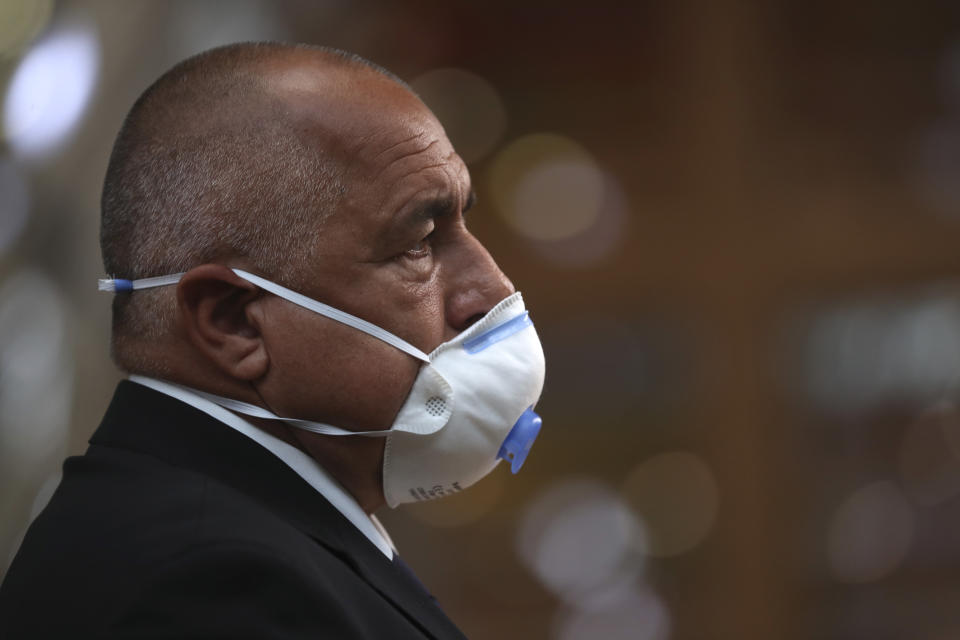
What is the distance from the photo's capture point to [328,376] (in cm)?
129

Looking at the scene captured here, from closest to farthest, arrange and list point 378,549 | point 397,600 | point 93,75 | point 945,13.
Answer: point 397,600, point 378,549, point 93,75, point 945,13

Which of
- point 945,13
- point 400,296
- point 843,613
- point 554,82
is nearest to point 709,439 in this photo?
point 843,613

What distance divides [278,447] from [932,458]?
3.57 metres

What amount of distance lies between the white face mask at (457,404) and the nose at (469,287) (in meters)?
0.02

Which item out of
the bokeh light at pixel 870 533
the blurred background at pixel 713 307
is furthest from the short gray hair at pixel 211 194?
the bokeh light at pixel 870 533

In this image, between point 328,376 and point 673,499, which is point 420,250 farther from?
point 673,499

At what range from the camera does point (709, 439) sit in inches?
161

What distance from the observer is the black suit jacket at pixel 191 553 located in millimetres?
988

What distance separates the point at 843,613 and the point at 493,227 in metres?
2.13

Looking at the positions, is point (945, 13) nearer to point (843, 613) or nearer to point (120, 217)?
point (843, 613)

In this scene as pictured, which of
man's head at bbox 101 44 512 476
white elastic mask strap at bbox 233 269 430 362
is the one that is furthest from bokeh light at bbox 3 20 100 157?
white elastic mask strap at bbox 233 269 430 362

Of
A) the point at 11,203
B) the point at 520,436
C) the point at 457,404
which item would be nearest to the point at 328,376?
the point at 457,404

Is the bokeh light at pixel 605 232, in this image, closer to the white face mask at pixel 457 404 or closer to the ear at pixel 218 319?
the white face mask at pixel 457 404

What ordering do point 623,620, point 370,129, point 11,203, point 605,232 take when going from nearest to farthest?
point 370,129
point 11,203
point 623,620
point 605,232
